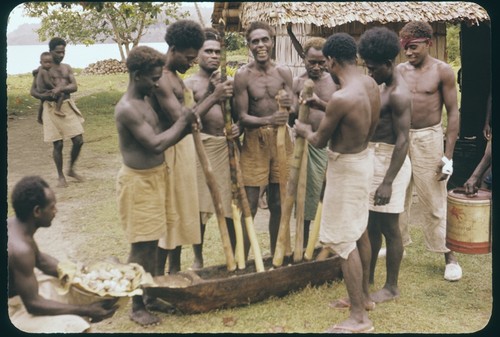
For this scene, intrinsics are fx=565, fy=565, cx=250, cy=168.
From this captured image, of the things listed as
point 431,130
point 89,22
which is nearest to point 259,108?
point 431,130

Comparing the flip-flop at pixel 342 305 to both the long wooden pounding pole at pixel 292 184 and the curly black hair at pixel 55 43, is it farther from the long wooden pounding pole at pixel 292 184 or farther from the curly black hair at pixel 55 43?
the curly black hair at pixel 55 43

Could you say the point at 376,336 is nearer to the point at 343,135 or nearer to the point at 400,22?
the point at 343,135

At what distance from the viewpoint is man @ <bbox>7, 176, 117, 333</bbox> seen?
322 centimetres

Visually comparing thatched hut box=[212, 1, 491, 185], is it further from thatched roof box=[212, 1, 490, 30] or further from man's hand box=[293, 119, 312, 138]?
man's hand box=[293, 119, 312, 138]

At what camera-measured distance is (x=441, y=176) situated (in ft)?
16.1

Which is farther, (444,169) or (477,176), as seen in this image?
(444,169)

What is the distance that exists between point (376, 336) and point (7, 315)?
2420 millimetres

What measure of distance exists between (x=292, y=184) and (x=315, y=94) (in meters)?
0.91

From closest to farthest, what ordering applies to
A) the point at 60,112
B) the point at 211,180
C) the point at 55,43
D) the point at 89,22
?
the point at 211,180
the point at 55,43
the point at 60,112
the point at 89,22

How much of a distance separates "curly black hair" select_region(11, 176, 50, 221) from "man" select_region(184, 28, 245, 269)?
1.73m


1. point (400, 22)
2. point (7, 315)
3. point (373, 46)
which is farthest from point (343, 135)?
point (400, 22)

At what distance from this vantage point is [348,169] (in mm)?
3924

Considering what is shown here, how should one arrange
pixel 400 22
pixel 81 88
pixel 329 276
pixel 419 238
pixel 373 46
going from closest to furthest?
pixel 373 46
pixel 329 276
pixel 419 238
pixel 400 22
pixel 81 88

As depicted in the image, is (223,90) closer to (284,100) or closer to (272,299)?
(284,100)
